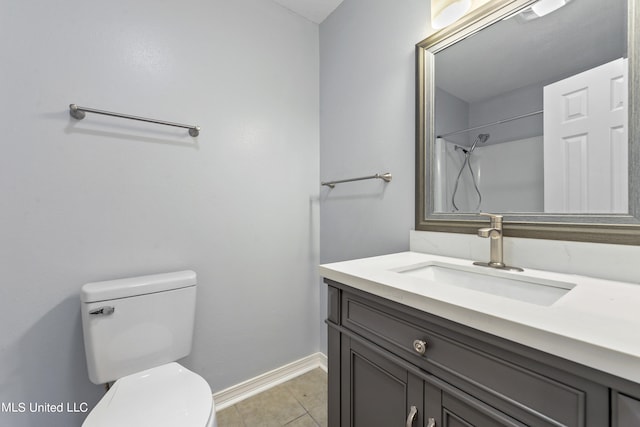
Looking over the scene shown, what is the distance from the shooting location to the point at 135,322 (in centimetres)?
107

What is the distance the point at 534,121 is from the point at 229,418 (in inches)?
74.7

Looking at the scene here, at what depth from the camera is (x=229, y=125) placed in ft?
4.82

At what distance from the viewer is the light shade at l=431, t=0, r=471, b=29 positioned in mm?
1033

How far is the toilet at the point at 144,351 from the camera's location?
2.71 ft

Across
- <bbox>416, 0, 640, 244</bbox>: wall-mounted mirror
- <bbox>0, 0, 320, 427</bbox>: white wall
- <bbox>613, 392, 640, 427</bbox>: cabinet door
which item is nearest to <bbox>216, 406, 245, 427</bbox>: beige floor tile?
<bbox>0, 0, 320, 427</bbox>: white wall

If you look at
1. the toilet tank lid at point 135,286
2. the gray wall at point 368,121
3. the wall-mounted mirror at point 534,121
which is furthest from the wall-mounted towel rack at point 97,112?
the wall-mounted mirror at point 534,121

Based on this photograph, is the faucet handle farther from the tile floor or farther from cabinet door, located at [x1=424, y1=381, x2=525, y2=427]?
the tile floor

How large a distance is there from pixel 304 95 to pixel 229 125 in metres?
0.59

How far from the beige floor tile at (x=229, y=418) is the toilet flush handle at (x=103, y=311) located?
0.81 m

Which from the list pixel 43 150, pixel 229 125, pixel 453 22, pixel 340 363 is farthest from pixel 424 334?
pixel 43 150

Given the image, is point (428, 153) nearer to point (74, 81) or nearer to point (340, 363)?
point (340, 363)

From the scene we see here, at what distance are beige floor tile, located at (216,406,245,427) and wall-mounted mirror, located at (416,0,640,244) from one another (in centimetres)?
135

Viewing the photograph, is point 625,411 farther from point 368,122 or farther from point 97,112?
point 97,112

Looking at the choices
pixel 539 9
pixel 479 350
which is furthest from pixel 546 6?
pixel 479 350
